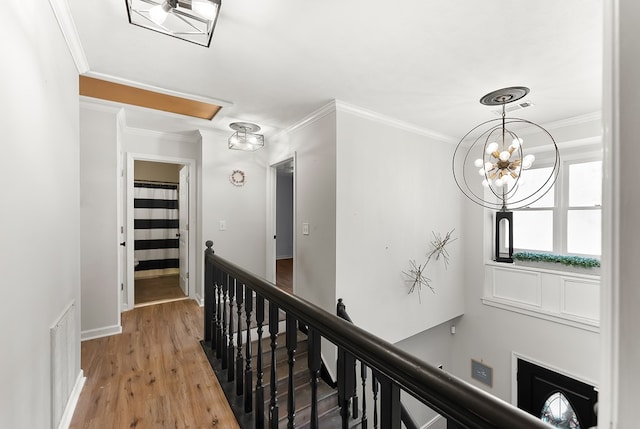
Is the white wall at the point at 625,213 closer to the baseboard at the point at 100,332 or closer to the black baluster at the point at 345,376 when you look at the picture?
the black baluster at the point at 345,376

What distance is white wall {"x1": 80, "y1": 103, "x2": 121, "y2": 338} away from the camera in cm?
286

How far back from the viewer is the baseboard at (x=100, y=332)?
2.80 m

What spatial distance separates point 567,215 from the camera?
3.57 m

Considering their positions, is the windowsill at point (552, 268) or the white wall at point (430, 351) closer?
the windowsill at point (552, 268)

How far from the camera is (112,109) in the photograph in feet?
9.53

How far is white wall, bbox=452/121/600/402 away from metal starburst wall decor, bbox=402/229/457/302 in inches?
17.8

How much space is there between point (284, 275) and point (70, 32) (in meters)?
4.53

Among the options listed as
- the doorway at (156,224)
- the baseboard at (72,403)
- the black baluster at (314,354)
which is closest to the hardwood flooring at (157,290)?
the doorway at (156,224)

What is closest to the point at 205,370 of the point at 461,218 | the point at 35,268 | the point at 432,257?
the point at 35,268

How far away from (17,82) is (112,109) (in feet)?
6.92

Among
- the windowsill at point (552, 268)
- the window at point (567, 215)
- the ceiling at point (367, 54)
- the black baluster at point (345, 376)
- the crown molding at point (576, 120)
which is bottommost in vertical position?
the windowsill at point (552, 268)

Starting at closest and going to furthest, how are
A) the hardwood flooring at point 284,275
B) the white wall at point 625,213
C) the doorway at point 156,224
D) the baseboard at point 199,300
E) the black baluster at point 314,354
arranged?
the white wall at point 625,213, the black baluster at point 314,354, the baseboard at point 199,300, the hardwood flooring at point 284,275, the doorway at point 156,224

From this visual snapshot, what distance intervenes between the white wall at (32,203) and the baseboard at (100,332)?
148cm

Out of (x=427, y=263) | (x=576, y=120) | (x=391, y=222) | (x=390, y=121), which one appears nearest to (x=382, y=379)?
(x=391, y=222)
